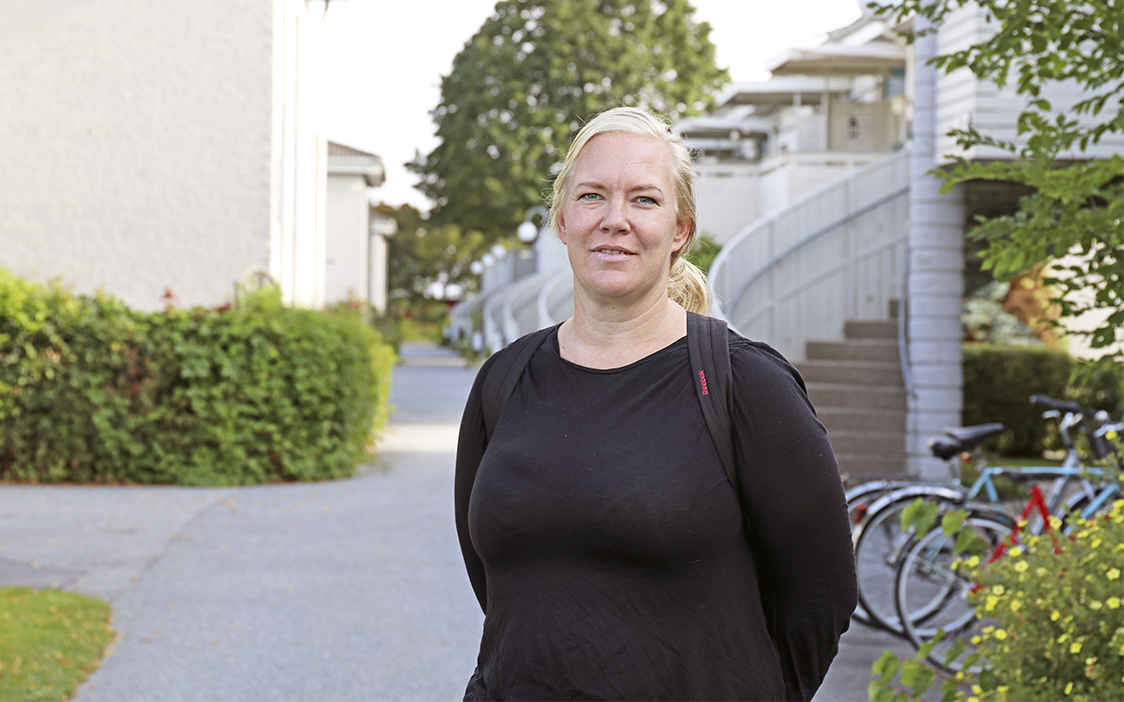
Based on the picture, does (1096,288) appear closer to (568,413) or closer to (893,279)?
(568,413)

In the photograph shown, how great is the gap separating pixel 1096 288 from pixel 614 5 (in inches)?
1686

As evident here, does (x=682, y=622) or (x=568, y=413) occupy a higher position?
(x=568, y=413)

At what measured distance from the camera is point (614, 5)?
45719 mm

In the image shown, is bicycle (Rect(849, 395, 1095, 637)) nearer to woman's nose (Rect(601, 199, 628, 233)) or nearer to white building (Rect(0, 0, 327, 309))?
woman's nose (Rect(601, 199, 628, 233))

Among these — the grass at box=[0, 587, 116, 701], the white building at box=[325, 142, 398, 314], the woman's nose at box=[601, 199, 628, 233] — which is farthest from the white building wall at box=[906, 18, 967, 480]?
the white building at box=[325, 142, 398, 314]

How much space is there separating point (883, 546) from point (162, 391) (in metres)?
8.43

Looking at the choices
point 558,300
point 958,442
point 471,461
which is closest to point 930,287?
point 958,442

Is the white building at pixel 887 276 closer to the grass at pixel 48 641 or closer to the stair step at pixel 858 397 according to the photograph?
the stair step at pixel 858 397

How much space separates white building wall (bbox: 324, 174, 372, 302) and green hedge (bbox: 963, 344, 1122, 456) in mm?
24281

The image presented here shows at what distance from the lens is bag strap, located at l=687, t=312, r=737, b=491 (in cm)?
228

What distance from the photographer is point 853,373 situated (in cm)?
1337

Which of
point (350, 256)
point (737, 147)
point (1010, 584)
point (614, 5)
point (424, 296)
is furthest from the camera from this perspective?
point (424, 296)

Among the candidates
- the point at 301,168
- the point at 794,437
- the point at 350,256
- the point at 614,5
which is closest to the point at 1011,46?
the point at 794,437

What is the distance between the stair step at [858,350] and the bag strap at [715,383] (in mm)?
11570
